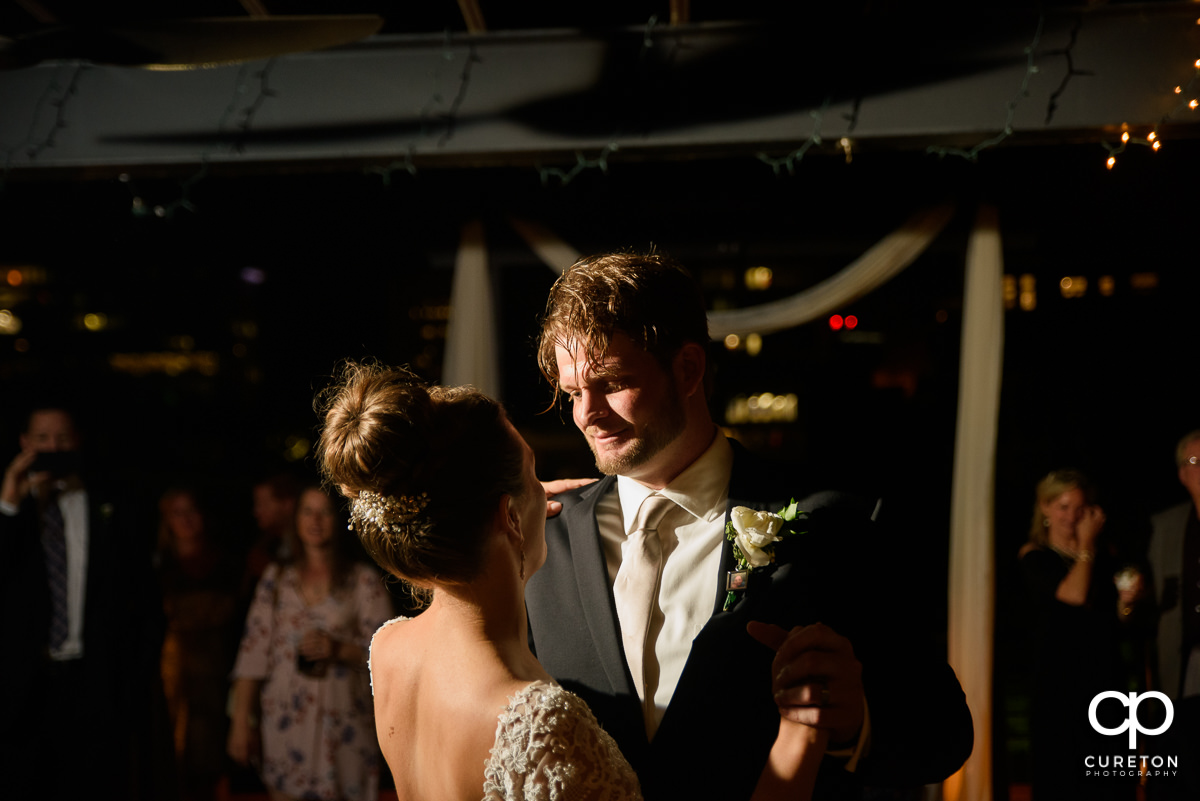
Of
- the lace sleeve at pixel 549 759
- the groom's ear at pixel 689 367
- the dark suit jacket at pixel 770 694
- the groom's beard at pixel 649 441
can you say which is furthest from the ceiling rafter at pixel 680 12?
the lace sleeve at pixel 549 759

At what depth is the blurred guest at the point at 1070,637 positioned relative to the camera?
3.40 meters

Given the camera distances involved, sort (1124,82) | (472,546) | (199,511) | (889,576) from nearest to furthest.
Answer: (472,546) < (889,576) < (1124,82) < (199,511)

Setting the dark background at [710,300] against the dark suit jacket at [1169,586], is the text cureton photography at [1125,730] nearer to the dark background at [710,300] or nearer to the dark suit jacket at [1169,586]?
the dark suit jacket at [1169,586]

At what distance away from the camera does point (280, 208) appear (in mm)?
4863

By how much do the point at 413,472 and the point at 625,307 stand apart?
599mm

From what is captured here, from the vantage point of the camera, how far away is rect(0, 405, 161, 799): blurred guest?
3.61m

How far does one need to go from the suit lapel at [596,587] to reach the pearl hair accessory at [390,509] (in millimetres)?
455

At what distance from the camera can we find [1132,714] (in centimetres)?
337

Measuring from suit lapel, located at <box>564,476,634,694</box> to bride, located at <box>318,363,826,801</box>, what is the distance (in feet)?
0.60

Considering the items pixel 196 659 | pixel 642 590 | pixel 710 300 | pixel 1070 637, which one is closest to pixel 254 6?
pixel 642 590

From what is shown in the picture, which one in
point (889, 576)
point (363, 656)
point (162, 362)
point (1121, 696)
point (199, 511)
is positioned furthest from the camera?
point (162, 362)

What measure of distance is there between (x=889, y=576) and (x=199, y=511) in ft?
12.0

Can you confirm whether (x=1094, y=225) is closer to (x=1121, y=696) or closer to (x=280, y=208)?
(x=1121, y=696)

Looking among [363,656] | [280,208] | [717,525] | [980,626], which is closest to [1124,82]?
[980,626]
